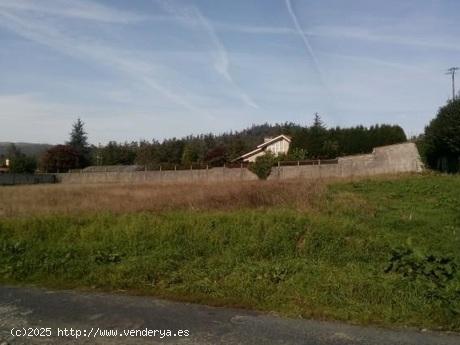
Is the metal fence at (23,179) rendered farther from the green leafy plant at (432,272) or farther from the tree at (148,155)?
the green leafy plant at (432,272)

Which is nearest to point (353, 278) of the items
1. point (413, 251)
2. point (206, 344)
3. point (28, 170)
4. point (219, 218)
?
point (413, 251)

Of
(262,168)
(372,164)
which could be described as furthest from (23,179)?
(372,164)

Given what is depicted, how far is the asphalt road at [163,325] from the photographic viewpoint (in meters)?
4.96

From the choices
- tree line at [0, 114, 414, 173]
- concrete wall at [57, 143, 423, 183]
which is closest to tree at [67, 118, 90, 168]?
tree line at [0, 114, 414, 173]

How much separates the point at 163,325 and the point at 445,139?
34309mm

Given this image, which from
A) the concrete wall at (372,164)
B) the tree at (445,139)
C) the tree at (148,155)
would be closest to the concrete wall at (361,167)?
the concrete wall at (372,164)

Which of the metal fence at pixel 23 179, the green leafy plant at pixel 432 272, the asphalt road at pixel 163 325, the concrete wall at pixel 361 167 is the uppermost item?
the concrete wall at pixel 361 167

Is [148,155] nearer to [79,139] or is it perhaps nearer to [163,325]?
[79,139]

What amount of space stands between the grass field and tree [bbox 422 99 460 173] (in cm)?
2319

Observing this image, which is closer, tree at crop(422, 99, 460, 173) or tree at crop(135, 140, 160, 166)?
tree at crop(422, 99, 460, 173)

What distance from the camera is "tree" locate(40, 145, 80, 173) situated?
290 feet

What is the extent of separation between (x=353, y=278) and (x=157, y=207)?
789 centimetres

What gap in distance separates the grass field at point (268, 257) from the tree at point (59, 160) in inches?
3108

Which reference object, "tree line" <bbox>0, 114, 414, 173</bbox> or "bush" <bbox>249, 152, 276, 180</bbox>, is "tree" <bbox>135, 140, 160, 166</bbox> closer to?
"tree line" <bbox>0, 114, 414, 173</bbox>
